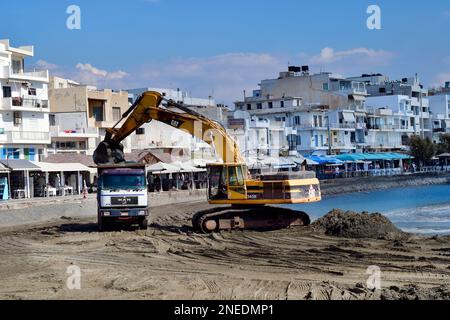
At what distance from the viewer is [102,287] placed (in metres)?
17.2

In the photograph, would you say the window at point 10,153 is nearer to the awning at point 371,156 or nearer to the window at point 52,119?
the window at point 52,119

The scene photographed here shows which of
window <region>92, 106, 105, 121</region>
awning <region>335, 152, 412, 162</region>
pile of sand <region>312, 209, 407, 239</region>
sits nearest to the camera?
pile of sand <region>312, 209, 407, 239</region>

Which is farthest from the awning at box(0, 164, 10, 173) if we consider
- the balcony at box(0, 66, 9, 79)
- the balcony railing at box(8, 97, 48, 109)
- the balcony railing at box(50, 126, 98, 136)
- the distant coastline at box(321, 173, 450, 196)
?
the distant coastline at box(321, 173, 450, 196)

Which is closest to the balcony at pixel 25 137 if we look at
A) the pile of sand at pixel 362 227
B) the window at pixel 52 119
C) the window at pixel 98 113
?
the window at pixel 52 119

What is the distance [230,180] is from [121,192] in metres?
4.47

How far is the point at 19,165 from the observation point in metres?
49.7

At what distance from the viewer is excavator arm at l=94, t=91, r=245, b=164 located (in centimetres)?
2903

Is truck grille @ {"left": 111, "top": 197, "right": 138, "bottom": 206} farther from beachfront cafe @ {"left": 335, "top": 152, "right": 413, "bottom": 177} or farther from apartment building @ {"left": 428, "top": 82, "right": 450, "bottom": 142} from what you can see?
apartment building @ {"left": 428, "top": 82, "right": 450, "bottom": 142}

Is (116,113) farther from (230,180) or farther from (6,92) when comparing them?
(230,180)

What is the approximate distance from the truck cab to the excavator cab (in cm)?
314

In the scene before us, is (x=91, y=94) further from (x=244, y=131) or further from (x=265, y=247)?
(x=265, y=247)
